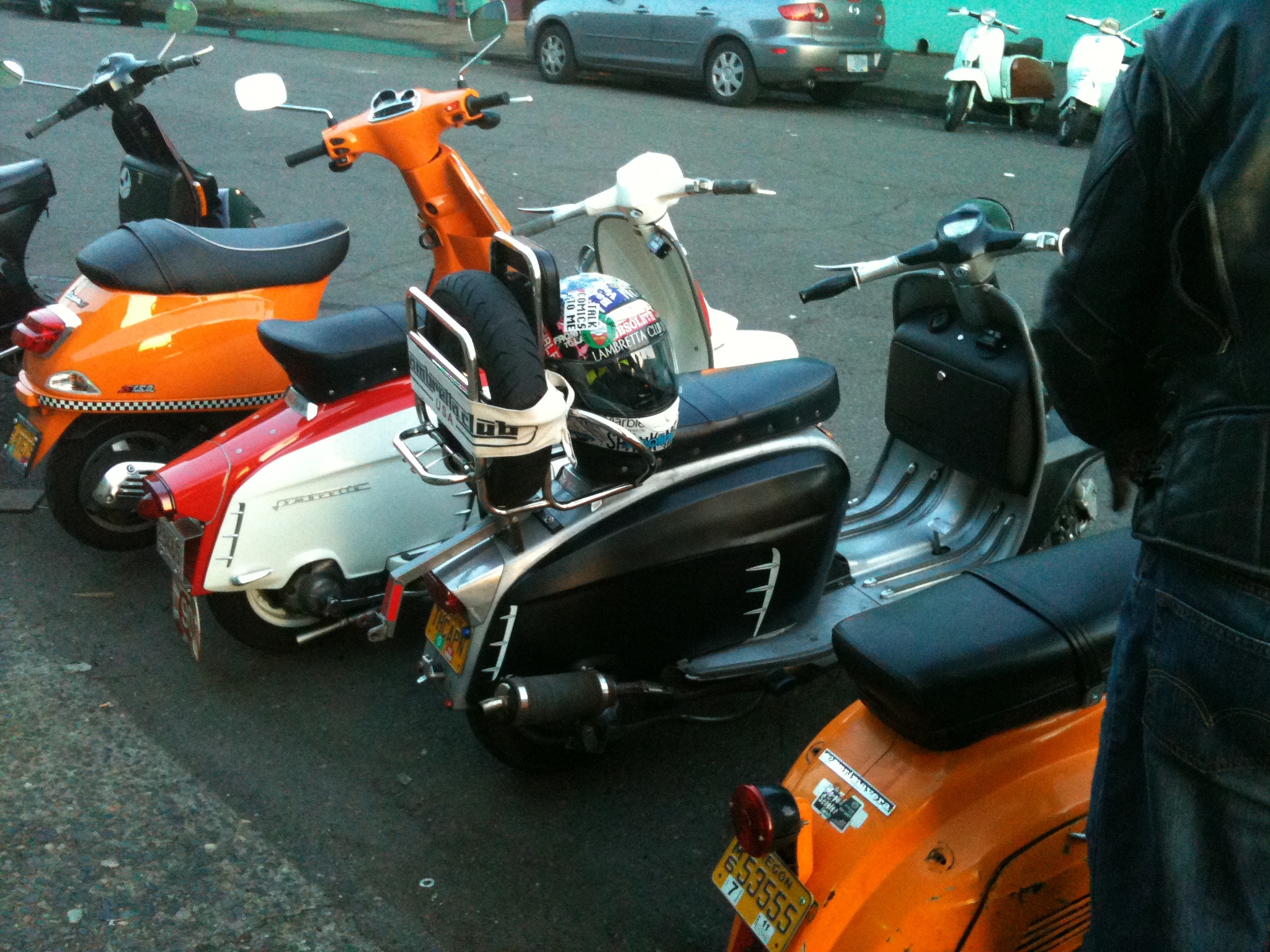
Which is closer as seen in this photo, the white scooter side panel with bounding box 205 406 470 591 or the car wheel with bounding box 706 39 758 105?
the white scooter side panel with bounding box 205 406 470 591

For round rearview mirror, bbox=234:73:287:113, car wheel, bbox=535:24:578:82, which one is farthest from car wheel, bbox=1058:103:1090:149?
round rearview mirror, bbox=234:73:287:113

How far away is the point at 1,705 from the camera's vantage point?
304cm

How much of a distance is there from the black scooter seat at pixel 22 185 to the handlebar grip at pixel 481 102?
1.80m

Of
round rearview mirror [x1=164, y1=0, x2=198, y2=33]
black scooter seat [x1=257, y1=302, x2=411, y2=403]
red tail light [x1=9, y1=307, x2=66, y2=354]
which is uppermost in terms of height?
round rearview mirror [x1=164, y1=0, x2=198, y2=33]

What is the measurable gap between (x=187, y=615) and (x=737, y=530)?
1368 mm

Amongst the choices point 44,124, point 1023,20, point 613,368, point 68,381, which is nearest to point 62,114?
point 44,124

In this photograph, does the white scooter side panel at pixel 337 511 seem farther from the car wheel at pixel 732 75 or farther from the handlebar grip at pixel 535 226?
the car wheel at pixel 732 75

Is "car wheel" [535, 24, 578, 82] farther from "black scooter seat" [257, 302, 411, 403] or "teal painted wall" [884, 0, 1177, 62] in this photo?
"black scooter seat" [257, 302, 411, 403]

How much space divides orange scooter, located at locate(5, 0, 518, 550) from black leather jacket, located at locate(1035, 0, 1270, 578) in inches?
84.5

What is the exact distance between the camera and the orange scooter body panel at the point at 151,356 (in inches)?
129

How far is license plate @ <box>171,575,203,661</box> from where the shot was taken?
2.86 m

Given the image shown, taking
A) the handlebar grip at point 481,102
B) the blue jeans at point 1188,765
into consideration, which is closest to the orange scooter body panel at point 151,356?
the handlebar grip at point 481,102

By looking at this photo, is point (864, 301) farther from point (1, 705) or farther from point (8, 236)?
point (1, 705)

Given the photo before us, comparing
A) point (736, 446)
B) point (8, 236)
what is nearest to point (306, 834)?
point (736, 446)
